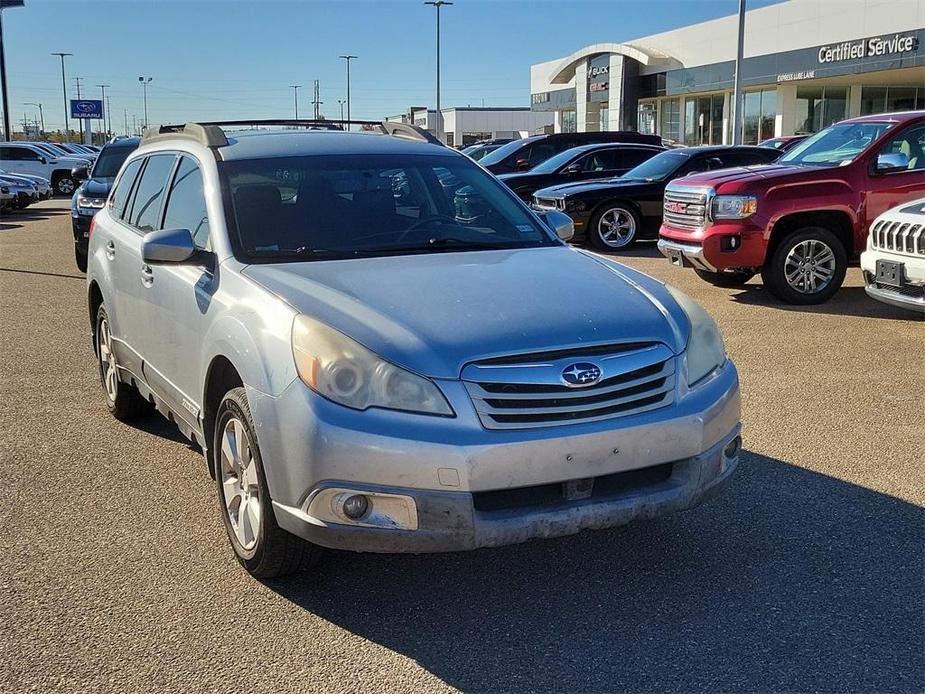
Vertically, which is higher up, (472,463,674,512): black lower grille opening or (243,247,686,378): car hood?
(243,247,686,378): car hood

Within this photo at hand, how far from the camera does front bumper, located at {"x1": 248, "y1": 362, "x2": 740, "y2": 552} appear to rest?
10.5 feet

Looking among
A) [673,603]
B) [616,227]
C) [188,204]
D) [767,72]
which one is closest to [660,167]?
[616,227]

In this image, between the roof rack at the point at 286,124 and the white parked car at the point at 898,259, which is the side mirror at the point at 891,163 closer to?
the white parked car at the point at 898,259

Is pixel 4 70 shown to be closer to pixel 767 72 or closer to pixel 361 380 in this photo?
pixel 767 72

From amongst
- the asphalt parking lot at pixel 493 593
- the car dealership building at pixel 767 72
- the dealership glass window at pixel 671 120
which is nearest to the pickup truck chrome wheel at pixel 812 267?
the asphalt parking lot at pixel 493 593

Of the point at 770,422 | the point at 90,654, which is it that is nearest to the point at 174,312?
the point at 90,654

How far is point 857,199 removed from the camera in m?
9.89

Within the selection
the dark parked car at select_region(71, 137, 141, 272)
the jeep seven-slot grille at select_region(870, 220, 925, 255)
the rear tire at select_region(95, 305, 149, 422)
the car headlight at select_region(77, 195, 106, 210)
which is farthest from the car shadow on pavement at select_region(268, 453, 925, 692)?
the car headlight at select_region(77, 195, 106, 210)

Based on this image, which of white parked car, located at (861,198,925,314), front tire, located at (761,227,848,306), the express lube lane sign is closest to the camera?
white parked car, located at (861,198,925,314)

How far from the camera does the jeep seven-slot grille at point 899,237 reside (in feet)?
25.9

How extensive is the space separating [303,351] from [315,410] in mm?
238

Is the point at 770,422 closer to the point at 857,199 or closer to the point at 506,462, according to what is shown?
the point at 506,462

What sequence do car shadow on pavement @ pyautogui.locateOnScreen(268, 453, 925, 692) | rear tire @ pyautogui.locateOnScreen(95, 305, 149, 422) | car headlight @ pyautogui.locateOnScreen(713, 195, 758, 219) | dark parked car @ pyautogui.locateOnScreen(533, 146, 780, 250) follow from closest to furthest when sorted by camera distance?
car shadow on pavement @ pyautogui.locateOnScreen(268, 453, 925, 692) < rear tire @ pyautogui.locateOnScreen(95, 305, 149, 422) < car headlight @ pyautogui.locateOnScreen(713, 195, 758, 219) < dark parked car @ pyautogui.locateOnScreen(533, 146, 780, 250)

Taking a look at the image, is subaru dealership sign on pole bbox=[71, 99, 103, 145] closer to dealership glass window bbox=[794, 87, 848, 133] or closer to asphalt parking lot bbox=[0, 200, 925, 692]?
dealership glass window bbox=[794, 87, 848, 133]
